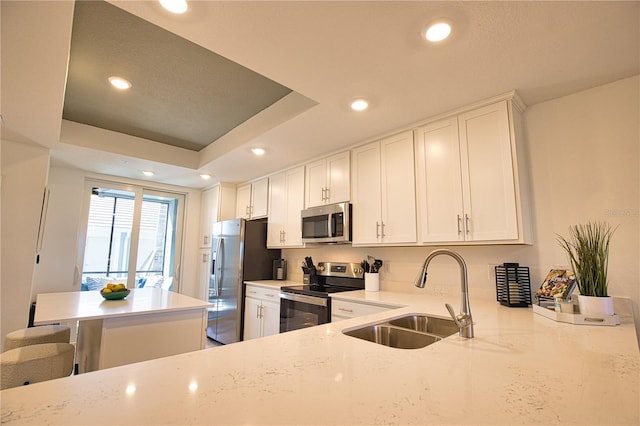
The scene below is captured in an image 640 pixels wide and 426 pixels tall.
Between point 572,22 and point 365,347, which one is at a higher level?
point 572,22

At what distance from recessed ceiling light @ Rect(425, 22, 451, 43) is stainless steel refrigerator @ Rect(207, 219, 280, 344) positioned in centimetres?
299

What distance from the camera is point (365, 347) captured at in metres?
1.05

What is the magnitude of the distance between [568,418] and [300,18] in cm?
167

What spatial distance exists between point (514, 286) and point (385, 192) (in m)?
1.19

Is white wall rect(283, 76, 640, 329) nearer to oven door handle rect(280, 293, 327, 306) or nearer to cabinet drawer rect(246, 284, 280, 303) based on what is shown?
oven door handle rect(280, 293, 327, 306)

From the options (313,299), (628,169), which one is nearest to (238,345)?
(313,299)

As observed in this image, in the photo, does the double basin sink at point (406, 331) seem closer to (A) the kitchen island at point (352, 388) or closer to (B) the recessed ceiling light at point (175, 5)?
(A) the kitchen island at point (352, 388)

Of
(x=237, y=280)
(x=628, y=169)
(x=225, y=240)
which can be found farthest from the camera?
(x=225, y=240)

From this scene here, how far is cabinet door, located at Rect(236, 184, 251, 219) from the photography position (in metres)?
4.43

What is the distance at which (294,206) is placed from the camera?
11.9 feet

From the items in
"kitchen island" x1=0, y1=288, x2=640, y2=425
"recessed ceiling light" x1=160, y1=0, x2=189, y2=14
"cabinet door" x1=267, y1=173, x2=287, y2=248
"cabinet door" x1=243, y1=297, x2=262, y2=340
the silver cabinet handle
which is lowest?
"cabinet door" x1=243, y1=297, x2=262, y2=340

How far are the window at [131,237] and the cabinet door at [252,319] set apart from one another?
1.84 m

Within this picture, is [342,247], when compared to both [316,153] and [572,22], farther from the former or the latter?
[572,22]

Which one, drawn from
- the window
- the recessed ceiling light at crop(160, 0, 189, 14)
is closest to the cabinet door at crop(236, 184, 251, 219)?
the window
